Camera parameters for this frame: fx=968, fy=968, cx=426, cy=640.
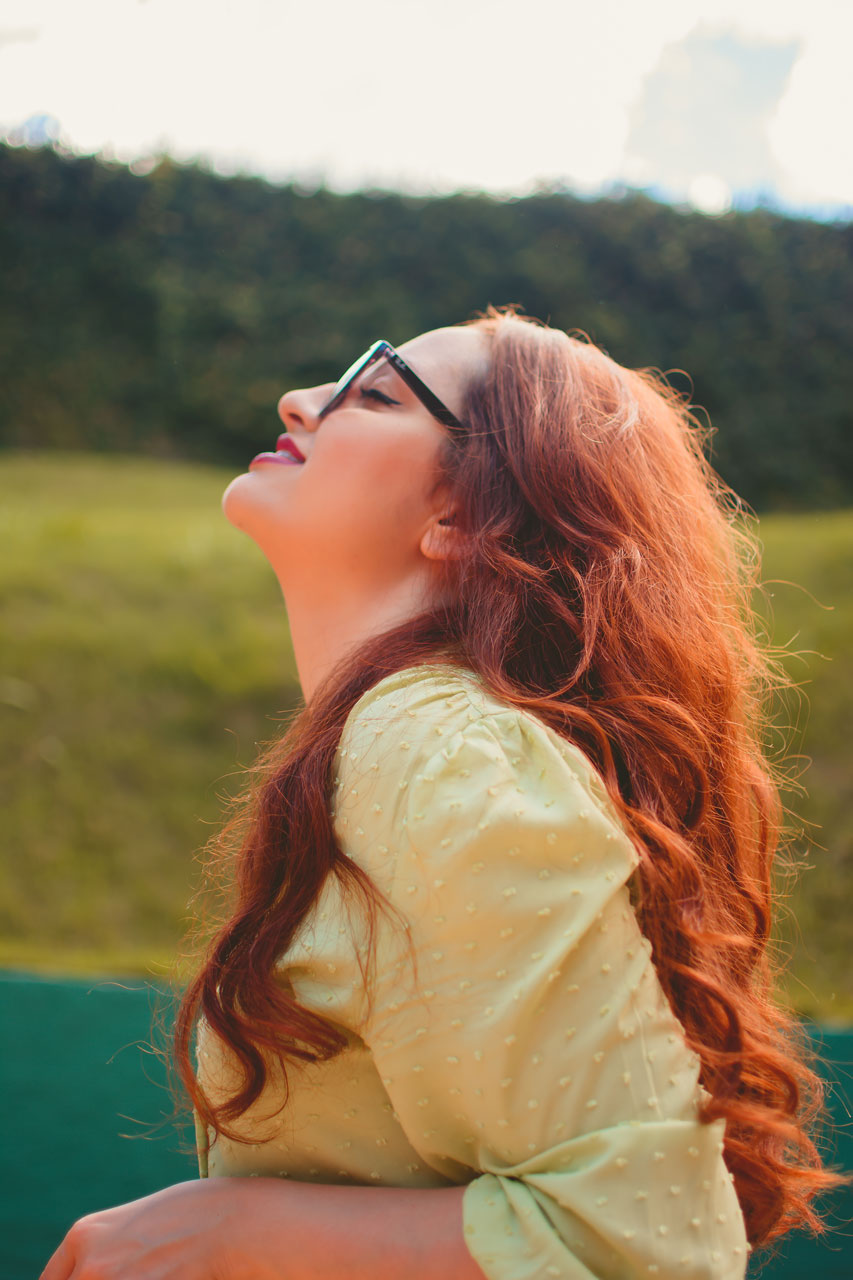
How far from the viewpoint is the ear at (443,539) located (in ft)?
4.00

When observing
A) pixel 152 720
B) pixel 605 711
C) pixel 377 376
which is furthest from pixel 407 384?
pixel 152 720

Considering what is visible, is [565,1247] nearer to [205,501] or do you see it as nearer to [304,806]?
[304,806]

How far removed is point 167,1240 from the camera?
34.1 inches

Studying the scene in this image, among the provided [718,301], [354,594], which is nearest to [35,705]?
[354,594]

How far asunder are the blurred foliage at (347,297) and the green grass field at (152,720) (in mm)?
2730

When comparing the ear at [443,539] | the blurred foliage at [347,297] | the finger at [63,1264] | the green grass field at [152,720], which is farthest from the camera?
the blurred foliage at [347,297]

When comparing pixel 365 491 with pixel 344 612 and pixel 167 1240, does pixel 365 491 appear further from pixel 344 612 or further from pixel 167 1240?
pixel 167 1240

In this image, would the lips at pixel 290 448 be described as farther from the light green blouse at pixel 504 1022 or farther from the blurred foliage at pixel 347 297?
the blurred foliage at pixel 347 297

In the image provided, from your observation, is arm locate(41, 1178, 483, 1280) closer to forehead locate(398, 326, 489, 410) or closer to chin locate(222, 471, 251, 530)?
chin locate(222, 471, 251, 530)

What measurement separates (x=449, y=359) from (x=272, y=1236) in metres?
1.04

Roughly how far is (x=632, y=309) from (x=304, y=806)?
24.9ft

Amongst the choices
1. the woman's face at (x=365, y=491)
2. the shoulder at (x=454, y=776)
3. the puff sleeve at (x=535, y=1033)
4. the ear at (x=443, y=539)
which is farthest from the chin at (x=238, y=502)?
the puff sleeve at (x=535, y=1033)

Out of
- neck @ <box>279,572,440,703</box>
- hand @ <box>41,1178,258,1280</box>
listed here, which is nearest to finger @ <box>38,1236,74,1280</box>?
hand @ <box>41,1178,258,1280</box>

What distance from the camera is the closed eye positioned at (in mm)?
1302
